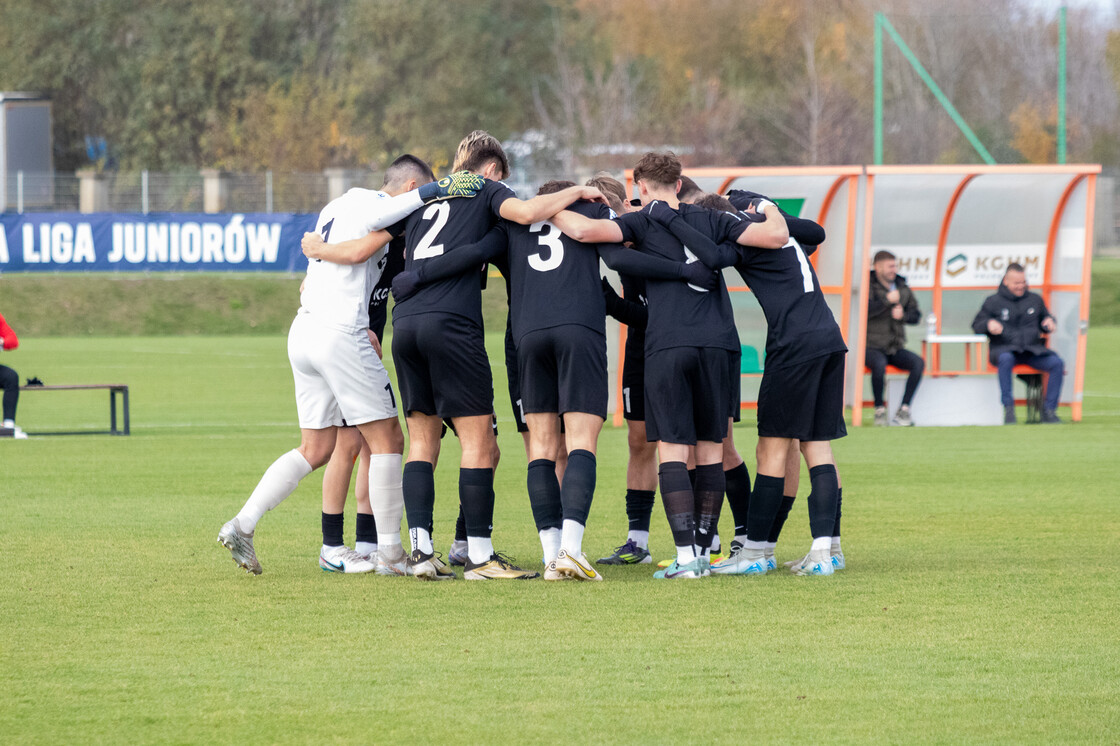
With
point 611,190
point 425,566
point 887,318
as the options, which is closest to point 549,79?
point 887,318

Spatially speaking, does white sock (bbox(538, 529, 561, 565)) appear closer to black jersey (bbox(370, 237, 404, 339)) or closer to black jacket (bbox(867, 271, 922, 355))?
black jersey (bbox(370, 237, 404, 339))

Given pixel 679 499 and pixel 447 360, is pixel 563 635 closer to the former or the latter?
pixel 679 499

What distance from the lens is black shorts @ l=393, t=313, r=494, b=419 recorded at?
21.7ft

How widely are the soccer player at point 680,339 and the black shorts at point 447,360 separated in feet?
2.29

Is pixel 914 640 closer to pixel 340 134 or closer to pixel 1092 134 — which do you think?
pixel 340 134

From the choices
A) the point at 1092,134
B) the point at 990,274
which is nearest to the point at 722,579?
the point at 990,274

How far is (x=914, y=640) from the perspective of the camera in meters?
5.46

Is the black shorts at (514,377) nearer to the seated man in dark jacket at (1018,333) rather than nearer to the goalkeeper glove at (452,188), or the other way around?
the goalkeeper glove at (452,188)

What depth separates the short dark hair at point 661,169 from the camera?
6.85 meters

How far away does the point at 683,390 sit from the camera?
671 cm

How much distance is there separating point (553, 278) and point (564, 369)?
0.43 metres

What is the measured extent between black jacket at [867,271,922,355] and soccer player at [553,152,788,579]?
833cm

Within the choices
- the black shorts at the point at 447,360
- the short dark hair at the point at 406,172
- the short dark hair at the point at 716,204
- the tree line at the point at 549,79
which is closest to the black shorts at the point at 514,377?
the black shorts at the point at 447,360

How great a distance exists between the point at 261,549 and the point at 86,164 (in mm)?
56993
